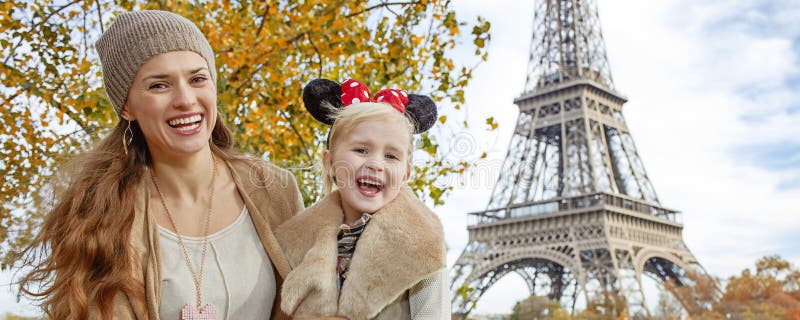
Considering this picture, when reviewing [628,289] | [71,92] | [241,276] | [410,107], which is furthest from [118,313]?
[628,289]

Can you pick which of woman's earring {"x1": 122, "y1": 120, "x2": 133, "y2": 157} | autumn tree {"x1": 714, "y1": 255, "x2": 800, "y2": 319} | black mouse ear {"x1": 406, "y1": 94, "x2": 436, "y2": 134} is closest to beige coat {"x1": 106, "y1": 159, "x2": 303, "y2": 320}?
woman's earring {"x1": 122, "y1": 120, "x2": 133, "y2": 157}

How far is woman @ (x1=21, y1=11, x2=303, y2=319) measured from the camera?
8.07 ft

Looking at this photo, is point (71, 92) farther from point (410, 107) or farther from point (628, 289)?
point (628, 289)

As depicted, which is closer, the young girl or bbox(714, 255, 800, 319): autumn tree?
the young girl

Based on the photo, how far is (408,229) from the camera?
246 centimetres

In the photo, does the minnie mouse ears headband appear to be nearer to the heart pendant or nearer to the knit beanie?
the knit beanie

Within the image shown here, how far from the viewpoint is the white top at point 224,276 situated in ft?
8.22

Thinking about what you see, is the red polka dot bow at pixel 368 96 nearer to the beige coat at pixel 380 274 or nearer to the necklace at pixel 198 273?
the beige coat at pixel 380 274

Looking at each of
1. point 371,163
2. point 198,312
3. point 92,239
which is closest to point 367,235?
point 371,163

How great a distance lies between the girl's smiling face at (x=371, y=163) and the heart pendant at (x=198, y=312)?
2.05ft

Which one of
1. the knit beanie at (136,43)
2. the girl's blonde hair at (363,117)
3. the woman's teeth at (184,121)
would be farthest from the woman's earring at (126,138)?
the girl's blonde hair at (363,117)

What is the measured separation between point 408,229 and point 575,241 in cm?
2389

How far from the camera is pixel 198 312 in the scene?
245 centimetres

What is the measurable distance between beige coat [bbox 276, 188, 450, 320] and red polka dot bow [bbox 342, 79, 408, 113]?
45cm
